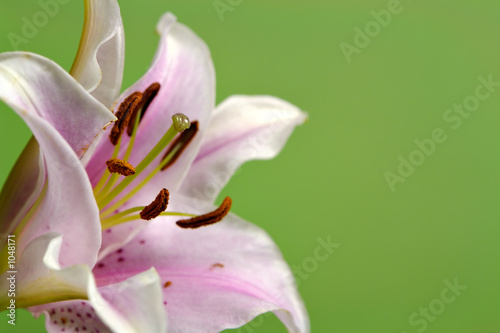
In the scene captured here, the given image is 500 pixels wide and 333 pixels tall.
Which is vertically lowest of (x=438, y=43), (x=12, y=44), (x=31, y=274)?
(x=12, y=44)

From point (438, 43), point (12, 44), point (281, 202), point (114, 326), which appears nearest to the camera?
point (114, 326)

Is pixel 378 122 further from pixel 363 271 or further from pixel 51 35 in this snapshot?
pixel 51 35

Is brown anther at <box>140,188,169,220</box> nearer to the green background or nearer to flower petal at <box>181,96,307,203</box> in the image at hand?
flower petal at <box>181,96,307,203</box>

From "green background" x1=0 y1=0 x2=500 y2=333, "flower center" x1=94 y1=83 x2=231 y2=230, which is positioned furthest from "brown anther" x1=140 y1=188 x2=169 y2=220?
"green background" x1=0 y1=0 x2=500 y2=333

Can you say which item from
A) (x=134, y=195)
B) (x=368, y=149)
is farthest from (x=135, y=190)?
(x=368, y=149)

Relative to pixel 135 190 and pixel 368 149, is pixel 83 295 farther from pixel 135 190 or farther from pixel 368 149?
pixel 368 149

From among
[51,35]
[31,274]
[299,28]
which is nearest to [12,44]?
[51,35]


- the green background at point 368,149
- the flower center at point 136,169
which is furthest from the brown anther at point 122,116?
the green background at point 368,149

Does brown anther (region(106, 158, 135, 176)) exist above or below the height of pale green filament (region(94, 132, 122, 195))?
above
